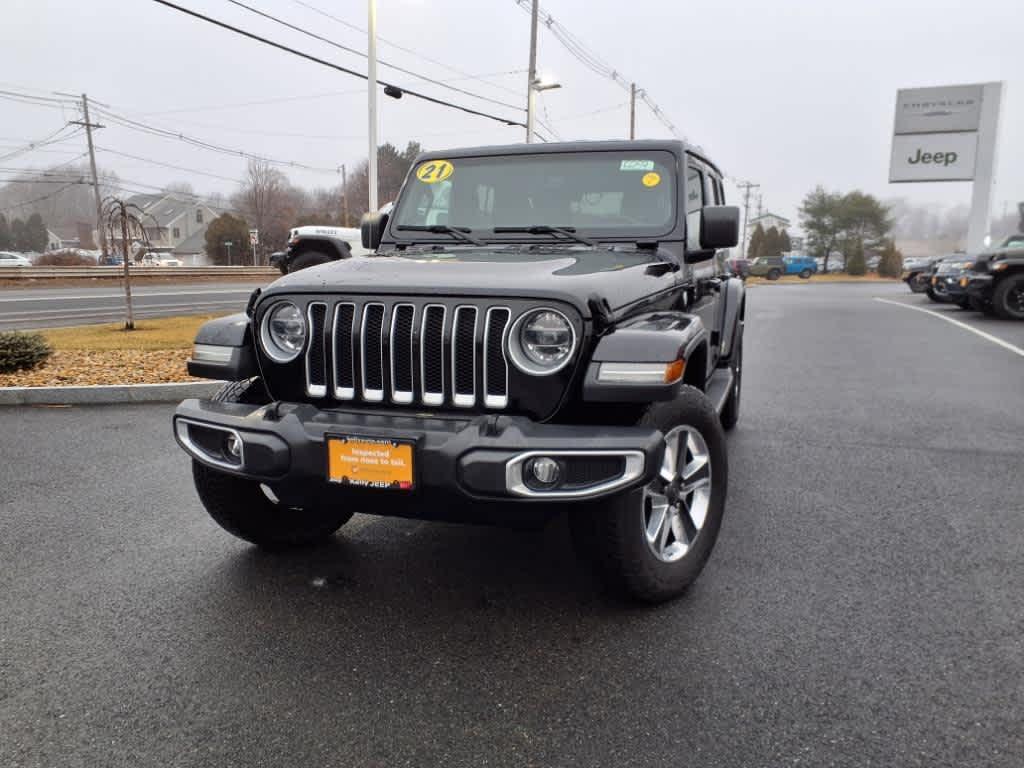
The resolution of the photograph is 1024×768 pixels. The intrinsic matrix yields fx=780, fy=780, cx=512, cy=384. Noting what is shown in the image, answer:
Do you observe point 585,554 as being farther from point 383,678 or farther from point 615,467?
point 383,678

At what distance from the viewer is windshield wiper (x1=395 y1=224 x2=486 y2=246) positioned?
13.1ft

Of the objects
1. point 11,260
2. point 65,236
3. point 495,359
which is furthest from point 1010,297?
point 65,236

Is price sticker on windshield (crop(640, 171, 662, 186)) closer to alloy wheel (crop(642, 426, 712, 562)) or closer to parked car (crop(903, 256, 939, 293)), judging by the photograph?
alloy wheel (crop(642, 426, 712, 562))

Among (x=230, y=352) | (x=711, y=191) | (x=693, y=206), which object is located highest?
(x=711, y=191)

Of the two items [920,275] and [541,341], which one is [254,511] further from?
[920,275]

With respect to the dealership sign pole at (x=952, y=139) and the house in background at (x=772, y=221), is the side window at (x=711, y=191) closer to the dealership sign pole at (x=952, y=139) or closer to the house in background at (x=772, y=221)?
the dealership sign pole at (x=952, y=139)

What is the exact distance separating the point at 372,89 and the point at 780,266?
38.8 m

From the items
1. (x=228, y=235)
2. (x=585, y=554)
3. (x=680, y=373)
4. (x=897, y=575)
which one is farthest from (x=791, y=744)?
(x=228, y=235)

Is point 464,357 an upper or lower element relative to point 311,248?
lower

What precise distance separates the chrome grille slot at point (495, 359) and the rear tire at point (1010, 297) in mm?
15986

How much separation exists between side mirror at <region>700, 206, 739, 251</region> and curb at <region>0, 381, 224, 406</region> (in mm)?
4645

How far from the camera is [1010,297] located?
1541cm

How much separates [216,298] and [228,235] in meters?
37.6

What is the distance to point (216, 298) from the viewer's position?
22.3 meters
